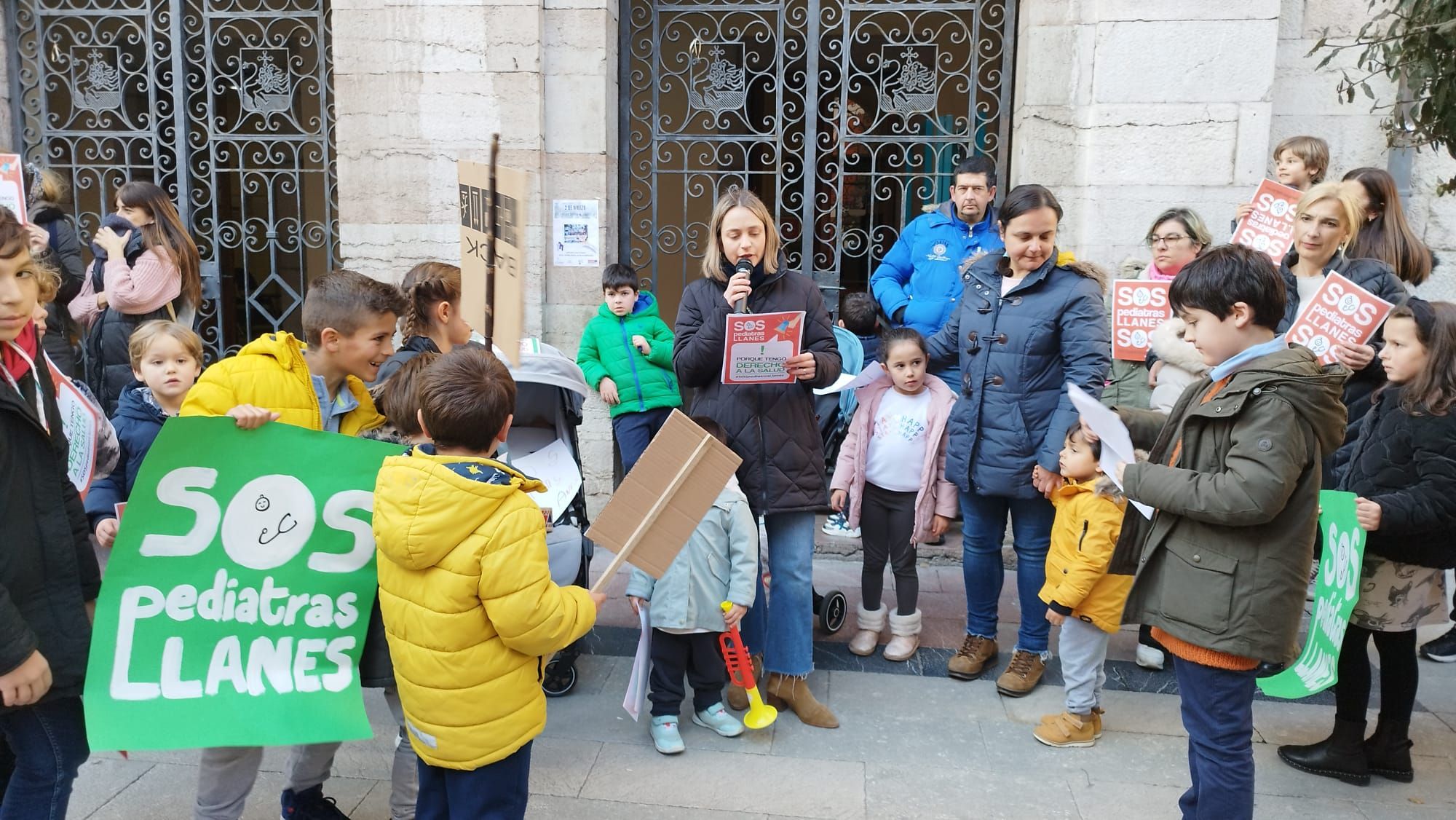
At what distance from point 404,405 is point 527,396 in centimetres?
125

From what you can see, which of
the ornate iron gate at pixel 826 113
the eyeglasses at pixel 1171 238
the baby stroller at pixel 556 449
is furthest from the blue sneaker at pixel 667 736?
the ornate iron gate at pixel 826 113

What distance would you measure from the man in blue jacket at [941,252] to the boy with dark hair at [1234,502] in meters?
2.83

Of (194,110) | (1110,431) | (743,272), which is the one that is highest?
(194,110)

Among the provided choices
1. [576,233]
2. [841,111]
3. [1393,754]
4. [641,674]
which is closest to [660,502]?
[641,674]

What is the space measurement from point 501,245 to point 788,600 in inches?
74.8

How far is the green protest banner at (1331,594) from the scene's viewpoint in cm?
326

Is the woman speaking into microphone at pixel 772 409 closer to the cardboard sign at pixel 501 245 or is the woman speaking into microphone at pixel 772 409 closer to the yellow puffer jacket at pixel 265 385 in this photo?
the cardboard sign at pixel 501 245

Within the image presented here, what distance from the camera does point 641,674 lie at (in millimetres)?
3680

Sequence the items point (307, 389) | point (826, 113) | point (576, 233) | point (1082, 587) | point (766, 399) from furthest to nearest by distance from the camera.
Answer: point (826, 113) → point (576, 233) → point (766, 399) → point (1082, 587) → point (307, 389)

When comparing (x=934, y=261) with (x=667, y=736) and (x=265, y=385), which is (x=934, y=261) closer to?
(x=667, y=736)

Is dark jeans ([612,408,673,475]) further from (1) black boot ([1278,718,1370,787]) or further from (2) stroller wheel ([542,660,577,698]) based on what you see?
(1) black boot ([1278,718,1370,787])

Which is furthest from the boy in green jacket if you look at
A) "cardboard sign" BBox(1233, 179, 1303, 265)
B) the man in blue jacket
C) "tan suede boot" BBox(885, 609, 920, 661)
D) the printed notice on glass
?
"cardboard sign" BBox(1233, 179, 1303, 265)

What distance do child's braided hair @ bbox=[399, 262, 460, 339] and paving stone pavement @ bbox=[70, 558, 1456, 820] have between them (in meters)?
1.57

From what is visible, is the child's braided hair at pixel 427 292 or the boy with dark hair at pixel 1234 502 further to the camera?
the child's braided hair at pixel 427 292
